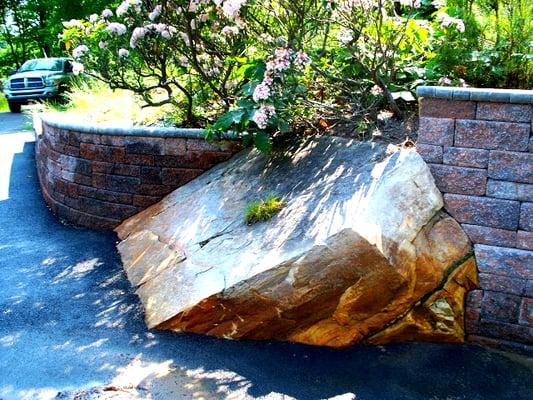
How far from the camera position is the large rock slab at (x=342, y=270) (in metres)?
3.15

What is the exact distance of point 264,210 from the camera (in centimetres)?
378

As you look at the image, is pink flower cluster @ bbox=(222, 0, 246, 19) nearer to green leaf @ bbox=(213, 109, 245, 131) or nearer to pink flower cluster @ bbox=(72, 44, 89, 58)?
→ green leaf @ bbox=(213, 109, 245, 131)

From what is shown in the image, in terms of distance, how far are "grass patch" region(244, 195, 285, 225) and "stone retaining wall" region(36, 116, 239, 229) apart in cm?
116

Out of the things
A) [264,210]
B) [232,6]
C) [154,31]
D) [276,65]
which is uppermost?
[232,6]

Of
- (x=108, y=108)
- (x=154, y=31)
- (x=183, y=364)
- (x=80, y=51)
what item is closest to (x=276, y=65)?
(x=154, y=31)

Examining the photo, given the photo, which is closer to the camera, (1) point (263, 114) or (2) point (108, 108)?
(1) point (263, 114)

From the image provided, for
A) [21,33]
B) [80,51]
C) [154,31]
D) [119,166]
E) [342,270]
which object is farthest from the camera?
[21,33]

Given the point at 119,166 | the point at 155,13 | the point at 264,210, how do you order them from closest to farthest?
the point at 264,210, the point at 155,13, the point at 119,166

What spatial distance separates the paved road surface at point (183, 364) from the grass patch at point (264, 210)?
890 millimetres

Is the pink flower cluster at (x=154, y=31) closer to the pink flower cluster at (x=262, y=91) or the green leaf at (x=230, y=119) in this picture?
the green leaf at (x=230, y=119)

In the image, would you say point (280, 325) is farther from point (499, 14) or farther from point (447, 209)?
point (499, 14)

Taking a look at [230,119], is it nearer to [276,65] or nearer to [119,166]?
[276,65]

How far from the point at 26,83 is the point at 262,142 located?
509 inches

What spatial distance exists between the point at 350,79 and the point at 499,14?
3.97 ft
